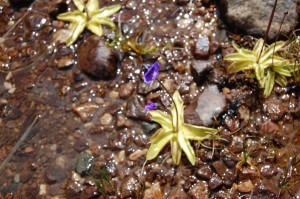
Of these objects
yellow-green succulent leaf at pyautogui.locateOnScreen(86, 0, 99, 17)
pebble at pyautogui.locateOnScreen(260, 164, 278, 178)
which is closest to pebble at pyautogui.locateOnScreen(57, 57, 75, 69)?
yellow-green succulent leaf at pyautogui.locateOnScreen(86, 0, 99, 17)

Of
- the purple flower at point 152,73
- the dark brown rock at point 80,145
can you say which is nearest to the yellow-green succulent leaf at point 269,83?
the purple flower at point 152,73

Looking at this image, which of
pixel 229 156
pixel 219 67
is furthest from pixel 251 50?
pixel 229 156

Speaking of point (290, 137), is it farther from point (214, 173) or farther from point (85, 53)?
point (85, 53)

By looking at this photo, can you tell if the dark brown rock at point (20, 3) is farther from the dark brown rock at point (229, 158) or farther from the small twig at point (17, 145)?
the dark brown rock at point (229, 158)

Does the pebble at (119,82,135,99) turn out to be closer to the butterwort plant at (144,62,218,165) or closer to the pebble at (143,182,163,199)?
the butterwort plant at (144,62,218,165)

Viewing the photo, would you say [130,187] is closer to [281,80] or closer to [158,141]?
[158,141]
